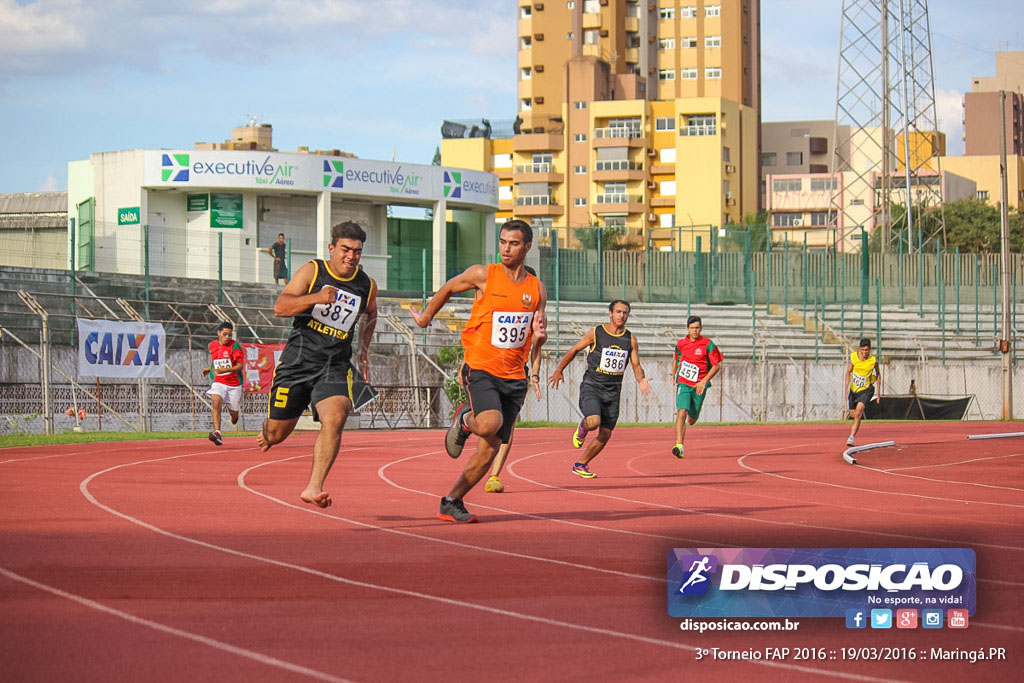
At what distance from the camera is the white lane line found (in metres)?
5.06

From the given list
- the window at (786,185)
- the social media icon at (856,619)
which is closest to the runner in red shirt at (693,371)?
the social media icon at (856,619)

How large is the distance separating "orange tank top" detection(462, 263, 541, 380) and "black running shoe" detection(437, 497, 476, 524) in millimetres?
1013

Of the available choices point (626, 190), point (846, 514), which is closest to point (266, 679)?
point (846, 514)

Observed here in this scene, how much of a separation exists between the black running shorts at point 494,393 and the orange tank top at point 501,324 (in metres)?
0.05

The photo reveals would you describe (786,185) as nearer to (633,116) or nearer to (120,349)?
(633,116)

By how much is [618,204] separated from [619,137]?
4.75m

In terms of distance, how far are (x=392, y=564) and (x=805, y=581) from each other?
9.12ft

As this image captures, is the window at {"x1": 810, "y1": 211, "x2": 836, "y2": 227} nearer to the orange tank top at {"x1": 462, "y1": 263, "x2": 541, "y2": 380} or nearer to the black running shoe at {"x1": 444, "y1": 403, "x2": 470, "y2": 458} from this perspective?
the black running shoe at {"x1": 444, "y1": 403, "x2": 470, "y2": 458}

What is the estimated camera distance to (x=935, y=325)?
44438mm

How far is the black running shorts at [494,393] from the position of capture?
9344 millimetres

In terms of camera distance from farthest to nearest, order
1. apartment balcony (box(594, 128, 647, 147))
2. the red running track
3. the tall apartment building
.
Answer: the tall apartment building, apartment balcony (box(594, 128, 647, 147)), the red running track

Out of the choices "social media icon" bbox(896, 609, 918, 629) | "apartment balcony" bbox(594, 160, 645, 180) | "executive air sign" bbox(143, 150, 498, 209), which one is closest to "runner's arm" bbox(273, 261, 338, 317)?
"social media icon" bbox(896, 609, 918, 629)

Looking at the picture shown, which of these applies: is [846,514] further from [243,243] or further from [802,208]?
[802,208]

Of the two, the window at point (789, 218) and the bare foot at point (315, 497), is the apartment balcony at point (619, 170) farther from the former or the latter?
the bare foot at point (315, 497)
